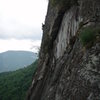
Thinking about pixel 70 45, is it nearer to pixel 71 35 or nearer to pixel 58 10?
pixel 71 35

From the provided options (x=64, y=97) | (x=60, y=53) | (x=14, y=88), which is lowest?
(x=14, y=88)

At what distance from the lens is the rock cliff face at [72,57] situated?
408 inches

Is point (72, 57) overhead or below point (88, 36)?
below

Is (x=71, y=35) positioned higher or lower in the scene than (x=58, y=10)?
lower

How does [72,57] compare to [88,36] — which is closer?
[88,36]

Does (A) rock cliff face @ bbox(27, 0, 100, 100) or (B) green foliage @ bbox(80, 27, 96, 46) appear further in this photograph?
(B) green foliage @ bbox(80, 27, 96, 46)

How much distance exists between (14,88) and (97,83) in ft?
262

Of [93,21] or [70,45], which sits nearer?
[93,21]

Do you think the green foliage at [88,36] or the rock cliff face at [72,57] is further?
the green foliage at [88,36]

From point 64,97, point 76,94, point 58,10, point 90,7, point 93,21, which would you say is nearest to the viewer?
point 76,94

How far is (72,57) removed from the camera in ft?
41.9

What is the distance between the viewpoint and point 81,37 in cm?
1183

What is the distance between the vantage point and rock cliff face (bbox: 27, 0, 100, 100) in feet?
34.0

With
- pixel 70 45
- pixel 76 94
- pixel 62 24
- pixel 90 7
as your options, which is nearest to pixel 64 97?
pixel 76 94
